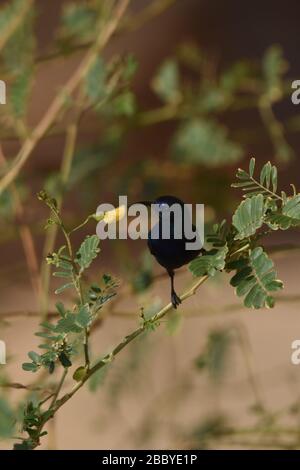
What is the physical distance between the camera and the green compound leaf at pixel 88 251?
2.78 feet

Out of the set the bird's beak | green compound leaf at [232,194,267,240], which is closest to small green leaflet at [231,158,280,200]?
green compound leaf at [232,194,267,240]

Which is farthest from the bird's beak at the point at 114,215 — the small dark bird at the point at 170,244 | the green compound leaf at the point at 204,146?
the green compound leaf at the point at 204,146

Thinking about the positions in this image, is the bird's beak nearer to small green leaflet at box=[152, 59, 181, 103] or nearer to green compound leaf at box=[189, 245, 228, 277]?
green compound leaf at box=[189, 245, 228, 277]

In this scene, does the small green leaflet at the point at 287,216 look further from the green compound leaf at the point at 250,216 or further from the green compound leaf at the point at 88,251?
the green compound leaf at the point at 88,251

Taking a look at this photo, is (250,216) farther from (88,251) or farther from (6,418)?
(6,418)

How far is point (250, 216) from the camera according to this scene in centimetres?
78

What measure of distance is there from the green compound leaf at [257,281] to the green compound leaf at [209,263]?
0.08 ft

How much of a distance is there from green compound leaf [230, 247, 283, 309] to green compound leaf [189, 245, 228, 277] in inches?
0.9

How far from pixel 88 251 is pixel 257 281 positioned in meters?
0.16

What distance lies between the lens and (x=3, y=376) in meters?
1.32

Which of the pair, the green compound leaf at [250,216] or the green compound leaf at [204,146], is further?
the green compound leaf at [204,146]

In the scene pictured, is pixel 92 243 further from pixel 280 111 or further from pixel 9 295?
pixel 280 111

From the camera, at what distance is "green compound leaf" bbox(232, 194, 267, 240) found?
2.56 feet

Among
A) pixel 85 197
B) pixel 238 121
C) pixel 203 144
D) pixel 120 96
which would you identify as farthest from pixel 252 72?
pixel 238 121
